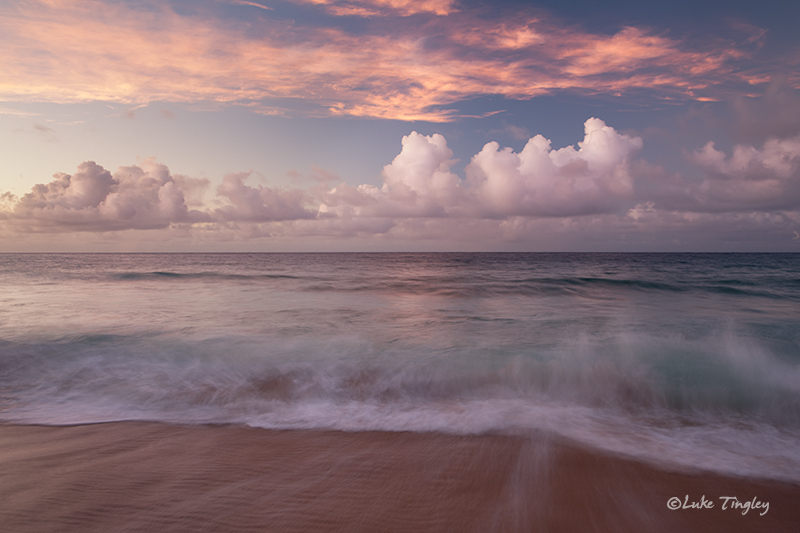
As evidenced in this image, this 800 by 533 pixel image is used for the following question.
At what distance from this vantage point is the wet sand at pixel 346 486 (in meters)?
2.94

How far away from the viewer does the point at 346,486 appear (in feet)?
11.0

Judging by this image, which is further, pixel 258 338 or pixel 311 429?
pixel 258 338

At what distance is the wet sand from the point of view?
2.94 metres

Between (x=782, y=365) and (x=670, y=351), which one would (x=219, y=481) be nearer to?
(x=670, y=351)

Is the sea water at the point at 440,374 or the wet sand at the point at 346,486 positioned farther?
the sea water at the point at 440,374

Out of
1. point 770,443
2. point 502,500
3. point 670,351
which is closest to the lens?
point 502,500

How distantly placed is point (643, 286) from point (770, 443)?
1990 centimetres

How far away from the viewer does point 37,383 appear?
6.16 m

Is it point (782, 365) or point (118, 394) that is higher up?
point (782, 365)

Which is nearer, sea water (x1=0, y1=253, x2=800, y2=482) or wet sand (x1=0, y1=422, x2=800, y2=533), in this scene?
wet sand (x1=0, y1=422, x2=800, y2=533)

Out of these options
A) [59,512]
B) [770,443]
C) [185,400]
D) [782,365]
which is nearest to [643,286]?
[782,365]

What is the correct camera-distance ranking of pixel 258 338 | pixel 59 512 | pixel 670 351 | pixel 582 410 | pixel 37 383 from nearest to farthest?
pixel 59 512
pixel 582 410
pixel 37 383
pixel 670 351
pixel 258 338

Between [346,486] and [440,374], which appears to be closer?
[346,486]

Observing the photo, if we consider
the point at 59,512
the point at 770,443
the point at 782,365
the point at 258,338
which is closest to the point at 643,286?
the point at 782,365
